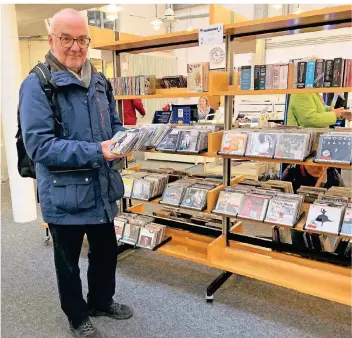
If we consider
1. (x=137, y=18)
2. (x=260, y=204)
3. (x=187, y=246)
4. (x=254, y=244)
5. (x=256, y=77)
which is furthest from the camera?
(x=137, y=18)

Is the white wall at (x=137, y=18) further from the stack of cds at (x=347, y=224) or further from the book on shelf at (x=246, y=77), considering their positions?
the stack of cds at (x=347, y=224)

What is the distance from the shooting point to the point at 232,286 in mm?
2617

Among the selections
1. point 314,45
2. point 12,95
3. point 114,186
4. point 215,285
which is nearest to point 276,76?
point 114,186

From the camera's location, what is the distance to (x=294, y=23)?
2.19m

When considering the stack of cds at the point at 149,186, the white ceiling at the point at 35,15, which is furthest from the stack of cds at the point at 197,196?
the white ceiling at the point at 35,15

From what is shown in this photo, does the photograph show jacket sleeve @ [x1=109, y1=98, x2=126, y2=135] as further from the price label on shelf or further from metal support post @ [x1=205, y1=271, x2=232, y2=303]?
metal support post @ [x1=205, y1=271, x2=232, y2=303]

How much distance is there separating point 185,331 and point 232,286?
629 mm

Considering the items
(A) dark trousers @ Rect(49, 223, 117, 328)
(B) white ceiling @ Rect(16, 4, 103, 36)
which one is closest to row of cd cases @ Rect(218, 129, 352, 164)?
(A) dark trousers @ Rect(49, 223, 117, 328)

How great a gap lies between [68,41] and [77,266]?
1.18 m

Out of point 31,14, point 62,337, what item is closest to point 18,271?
point 62,337

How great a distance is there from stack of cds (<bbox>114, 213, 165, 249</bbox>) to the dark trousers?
22.0 inches

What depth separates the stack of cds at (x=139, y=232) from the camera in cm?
271

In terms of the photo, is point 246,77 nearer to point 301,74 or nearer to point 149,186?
point 301,74

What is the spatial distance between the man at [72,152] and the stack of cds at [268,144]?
834 millimetres
